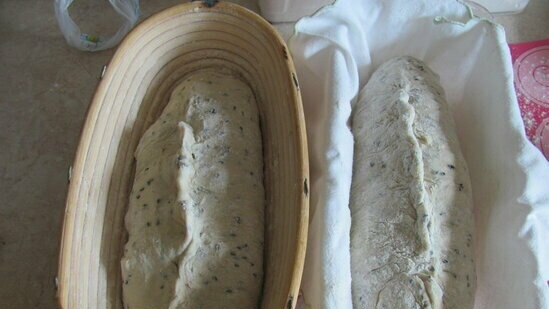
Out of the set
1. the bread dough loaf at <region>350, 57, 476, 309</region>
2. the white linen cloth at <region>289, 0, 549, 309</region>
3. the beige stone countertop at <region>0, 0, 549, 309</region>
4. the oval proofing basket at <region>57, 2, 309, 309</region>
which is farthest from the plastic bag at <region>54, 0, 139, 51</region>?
the bread dough loaf at <region>350, 57, 476, 309</region>

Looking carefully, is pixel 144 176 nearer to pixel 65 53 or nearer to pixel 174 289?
pixel 174 289

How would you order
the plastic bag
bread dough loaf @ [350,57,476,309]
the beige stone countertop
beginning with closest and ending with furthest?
bread dough loaf @ [350,57,476,309] < the beige stone countertop < the plastic bag

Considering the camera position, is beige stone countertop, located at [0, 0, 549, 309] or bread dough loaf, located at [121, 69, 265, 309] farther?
beige stone countertop, located at [0, 0, 549, 309]

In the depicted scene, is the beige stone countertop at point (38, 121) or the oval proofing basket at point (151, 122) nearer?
the oval proofing basket at point (151, 122)

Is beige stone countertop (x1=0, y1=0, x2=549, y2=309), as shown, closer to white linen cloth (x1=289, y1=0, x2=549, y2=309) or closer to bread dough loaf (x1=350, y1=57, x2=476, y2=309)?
white linen cloth (x1=289, y1=0, x2=549, y2=309)

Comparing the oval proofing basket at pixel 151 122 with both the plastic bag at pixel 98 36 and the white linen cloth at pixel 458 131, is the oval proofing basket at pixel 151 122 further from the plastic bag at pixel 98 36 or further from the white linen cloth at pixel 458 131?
the plastic bag at pixel 98 36

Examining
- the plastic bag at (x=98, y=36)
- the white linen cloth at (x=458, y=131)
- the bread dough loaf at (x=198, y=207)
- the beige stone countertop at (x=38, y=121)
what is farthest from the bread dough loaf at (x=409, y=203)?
the plastic bag at (x=98, y=36)
